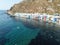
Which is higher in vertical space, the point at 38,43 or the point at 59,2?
the point at 59,2

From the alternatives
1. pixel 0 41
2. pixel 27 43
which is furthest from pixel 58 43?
pixel 0 41

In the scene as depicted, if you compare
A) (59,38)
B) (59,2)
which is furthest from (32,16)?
(59,38)

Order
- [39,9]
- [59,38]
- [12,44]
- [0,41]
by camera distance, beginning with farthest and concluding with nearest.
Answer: [39,9] < [59,38] < [0,41] < [12,44]

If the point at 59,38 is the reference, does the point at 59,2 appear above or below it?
above

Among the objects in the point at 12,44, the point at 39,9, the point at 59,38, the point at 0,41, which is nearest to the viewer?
the point at 12,44

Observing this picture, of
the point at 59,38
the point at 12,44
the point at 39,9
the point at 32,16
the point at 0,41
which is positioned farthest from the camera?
the point at 39,9

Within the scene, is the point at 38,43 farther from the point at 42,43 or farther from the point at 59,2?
→ the point at 59,2

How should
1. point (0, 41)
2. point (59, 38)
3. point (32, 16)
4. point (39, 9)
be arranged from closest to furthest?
1. point (0, 41)
2. point (59, 38)
3. point (32, 16)
4. point (39, 9)

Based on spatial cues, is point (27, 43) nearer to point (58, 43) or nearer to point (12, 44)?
point (12, 44)

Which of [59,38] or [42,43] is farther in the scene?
[59,38]
